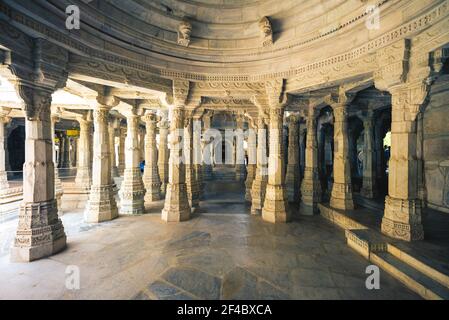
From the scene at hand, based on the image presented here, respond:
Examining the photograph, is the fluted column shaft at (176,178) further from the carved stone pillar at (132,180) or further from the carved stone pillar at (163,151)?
the carved stone pillar at (163,151)

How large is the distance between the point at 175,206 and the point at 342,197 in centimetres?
565

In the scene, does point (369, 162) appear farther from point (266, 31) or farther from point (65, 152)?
point (65, 152)

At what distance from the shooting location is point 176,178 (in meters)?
6.66

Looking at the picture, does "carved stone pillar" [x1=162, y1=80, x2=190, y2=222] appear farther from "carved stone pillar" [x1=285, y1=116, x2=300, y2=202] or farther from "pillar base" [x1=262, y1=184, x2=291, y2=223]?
"carved stone pillar" [x1=285, y1=116, x2=300, y2=202]

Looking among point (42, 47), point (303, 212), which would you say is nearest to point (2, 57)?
point (42, 47)

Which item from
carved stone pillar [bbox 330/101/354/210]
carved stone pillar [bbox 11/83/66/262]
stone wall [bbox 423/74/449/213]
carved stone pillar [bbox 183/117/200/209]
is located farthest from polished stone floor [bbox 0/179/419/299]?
stone wall [bbox 423/74/449/213]

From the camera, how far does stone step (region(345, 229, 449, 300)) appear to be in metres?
3.05

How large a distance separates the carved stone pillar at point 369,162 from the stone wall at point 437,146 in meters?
2.08

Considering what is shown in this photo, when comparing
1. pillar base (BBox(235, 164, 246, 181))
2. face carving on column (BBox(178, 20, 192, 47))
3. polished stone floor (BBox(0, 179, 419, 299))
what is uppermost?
face carving on column (BBox(178, 20, 192, 47))

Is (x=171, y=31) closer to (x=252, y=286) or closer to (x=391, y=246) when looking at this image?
(x=252, y=286)

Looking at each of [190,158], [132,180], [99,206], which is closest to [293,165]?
[190,158]

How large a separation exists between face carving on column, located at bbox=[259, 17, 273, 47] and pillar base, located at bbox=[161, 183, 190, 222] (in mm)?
5065
